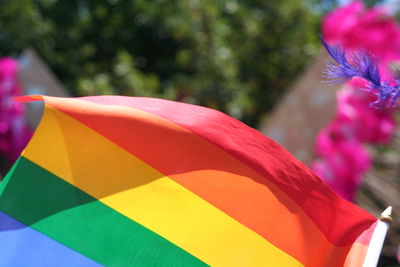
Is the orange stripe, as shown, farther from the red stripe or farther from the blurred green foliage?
the blurred green foliage

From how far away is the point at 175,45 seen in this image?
22.7 feet

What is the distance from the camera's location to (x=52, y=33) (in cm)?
657

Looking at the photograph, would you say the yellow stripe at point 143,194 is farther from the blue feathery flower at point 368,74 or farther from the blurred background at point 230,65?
the blurred background at point 230,65

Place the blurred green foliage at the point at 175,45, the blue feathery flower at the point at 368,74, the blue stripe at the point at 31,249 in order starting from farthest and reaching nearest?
the blurred green foliage at the point at 175,45, the blue stripe at the point at 31,249, the blue feathery flower at the point at 368,74

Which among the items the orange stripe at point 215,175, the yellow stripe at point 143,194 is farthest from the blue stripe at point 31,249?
the orange stripe at point 215,175

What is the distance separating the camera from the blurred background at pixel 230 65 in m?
4.40

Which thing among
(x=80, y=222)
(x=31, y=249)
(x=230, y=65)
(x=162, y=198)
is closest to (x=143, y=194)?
(x=162, y=198)

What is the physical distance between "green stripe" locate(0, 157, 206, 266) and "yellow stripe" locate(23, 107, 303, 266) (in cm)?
2

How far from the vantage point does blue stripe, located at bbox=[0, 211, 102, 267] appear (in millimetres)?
1701

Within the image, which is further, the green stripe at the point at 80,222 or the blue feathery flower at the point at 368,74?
the green stripe at the point at 80,222

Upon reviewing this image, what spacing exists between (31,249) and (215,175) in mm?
466

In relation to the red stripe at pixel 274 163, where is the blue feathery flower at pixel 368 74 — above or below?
above

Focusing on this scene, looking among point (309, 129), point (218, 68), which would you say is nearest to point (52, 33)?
point (218, 68)

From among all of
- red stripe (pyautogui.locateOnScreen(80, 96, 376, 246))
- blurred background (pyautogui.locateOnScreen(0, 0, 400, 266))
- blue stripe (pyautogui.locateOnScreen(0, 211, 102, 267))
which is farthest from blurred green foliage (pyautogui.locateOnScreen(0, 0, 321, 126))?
blue stripe (pyautogui.locateOnScreen(0, 211, 102, 267))
